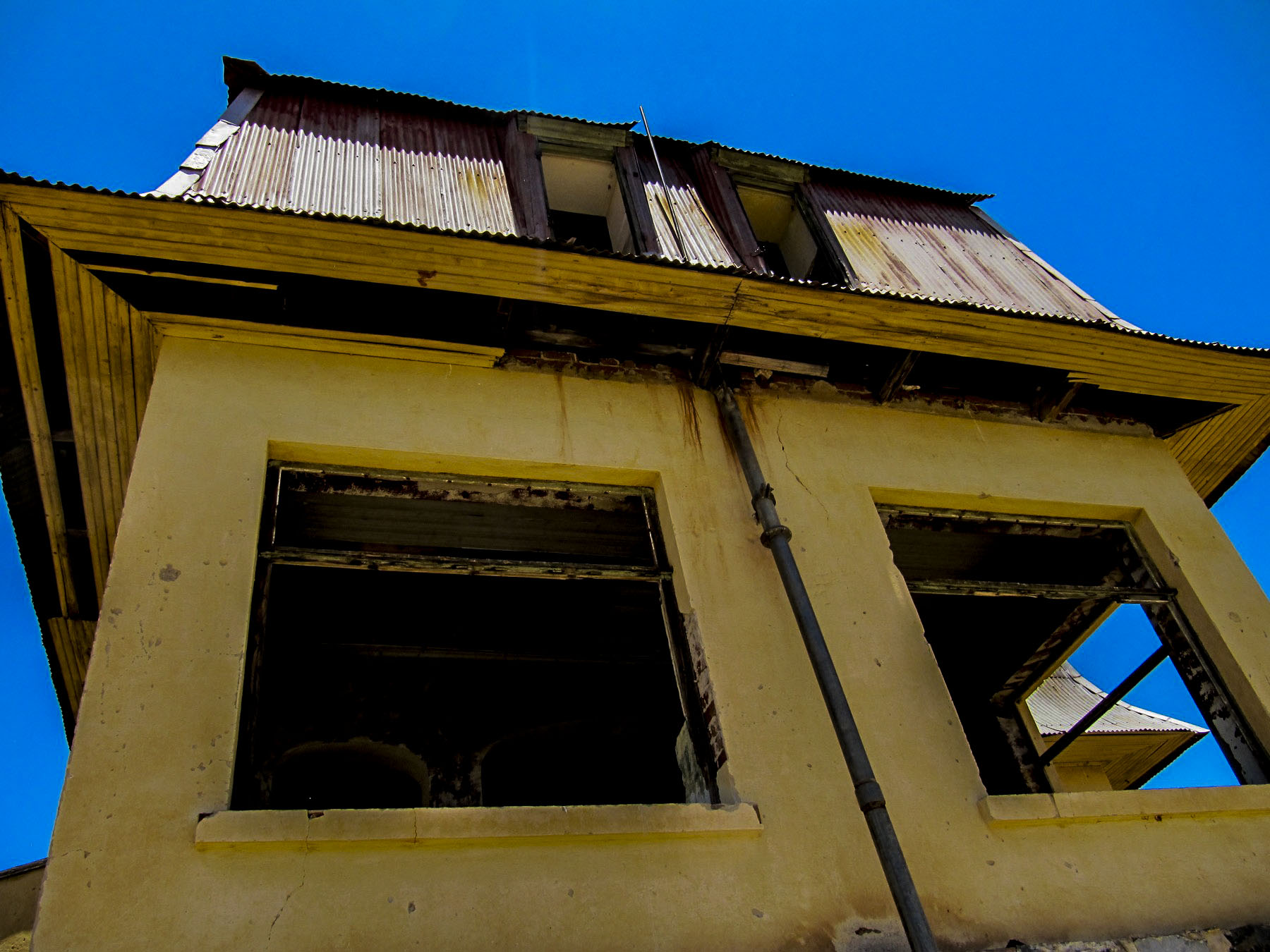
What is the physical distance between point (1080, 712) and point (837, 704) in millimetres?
7871

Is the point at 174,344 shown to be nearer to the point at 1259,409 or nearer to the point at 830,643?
the point at 830,643

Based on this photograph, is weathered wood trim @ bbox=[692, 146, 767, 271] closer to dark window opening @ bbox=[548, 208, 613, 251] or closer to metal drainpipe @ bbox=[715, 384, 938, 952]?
dark window opening @ bbox=[548, 208, 613, 251]

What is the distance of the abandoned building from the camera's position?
370 centimetres

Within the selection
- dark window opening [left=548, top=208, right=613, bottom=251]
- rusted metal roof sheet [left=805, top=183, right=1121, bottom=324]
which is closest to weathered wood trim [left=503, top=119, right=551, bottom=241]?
dark window opening [left=548, top=208, right=613, bottom=251]

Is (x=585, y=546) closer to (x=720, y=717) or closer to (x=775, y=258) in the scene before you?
(x=720, y=717)

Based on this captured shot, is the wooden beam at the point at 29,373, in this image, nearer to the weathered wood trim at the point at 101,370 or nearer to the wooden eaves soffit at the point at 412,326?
the wooden eaves soffit at the point at 412,326

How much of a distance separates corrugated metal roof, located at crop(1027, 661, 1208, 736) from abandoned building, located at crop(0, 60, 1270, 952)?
6.27ft

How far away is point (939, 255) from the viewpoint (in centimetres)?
830

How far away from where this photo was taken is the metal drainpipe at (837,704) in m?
3.68

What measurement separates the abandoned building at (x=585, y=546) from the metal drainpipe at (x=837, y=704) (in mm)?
22

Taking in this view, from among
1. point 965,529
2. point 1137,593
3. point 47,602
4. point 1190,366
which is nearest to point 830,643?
point 965,529

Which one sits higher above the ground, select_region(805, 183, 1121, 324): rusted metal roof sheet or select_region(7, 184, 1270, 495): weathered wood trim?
select_region(805, 183, 1121, 324): rusted metal roof sheet

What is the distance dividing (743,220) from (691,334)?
241cm

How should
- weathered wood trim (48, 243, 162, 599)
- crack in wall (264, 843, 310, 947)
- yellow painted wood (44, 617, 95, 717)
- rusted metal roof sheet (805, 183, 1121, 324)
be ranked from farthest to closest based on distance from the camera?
rusted metal roof sheet (805, 183, 1121, 324)
yellow painted wood (44, 617, 95, 717)
weathered wood trim (48, 243, 162, 599)
crack in wall (264, 843, 310, 947)
